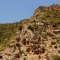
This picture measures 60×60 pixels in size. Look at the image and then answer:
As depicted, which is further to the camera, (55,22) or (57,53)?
(55,22)

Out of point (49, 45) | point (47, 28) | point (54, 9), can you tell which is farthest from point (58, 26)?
point (54, 9)

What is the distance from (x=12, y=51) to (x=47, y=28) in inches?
301

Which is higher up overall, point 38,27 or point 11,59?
point 38,27

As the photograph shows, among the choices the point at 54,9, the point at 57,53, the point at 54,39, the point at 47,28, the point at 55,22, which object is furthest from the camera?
the point at 54,9

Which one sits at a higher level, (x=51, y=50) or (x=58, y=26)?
(x=58, y=26)

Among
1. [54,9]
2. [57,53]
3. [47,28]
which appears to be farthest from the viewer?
[54,9]

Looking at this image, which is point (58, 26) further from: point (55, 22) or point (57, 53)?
point (57, 53)

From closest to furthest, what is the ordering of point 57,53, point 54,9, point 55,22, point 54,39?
point 57,53 < point 54,39 < point 55,22 < point 54,9

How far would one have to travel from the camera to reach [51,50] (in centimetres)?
5425

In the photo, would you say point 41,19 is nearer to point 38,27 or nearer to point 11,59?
point 38,27

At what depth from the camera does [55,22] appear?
216 feet

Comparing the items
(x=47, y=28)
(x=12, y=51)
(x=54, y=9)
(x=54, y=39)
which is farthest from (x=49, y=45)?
(x=54, y=9)

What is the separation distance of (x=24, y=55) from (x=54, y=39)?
18.4 feet

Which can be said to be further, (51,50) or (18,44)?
(18,44)
